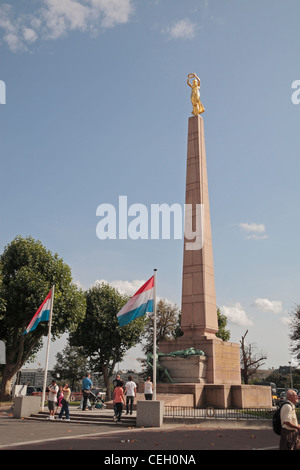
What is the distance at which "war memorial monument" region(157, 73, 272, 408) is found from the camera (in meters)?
21.8

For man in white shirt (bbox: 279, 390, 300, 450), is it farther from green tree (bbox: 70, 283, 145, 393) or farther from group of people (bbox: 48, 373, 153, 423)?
green tree (bbox: 70, 283, 145, 393)

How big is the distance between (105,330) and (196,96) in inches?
1027

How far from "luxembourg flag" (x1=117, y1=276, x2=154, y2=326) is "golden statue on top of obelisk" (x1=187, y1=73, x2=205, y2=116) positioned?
15818 mm

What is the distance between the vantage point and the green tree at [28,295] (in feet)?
109

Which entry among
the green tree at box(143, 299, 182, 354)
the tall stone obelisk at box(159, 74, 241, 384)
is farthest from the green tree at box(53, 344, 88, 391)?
the tall stone obelisk at box(159, 74, 241, 384)

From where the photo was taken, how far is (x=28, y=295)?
110 feet

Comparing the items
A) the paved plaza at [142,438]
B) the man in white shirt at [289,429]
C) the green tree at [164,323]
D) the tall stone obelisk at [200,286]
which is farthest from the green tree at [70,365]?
the man in white shirt at [289,429]

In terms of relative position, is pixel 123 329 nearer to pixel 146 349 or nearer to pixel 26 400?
pixel 146 349

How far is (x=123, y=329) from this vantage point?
44.7 metres

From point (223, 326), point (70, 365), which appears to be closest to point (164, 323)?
point (223, 326)

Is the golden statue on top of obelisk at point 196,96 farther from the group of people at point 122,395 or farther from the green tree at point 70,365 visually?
the green tree at point 70,365

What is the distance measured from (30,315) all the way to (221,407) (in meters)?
18.3

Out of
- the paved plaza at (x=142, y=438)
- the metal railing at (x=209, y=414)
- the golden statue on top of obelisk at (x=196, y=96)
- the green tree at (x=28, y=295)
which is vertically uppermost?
the golden statue on top of obelisk at (x=196, y=96)
